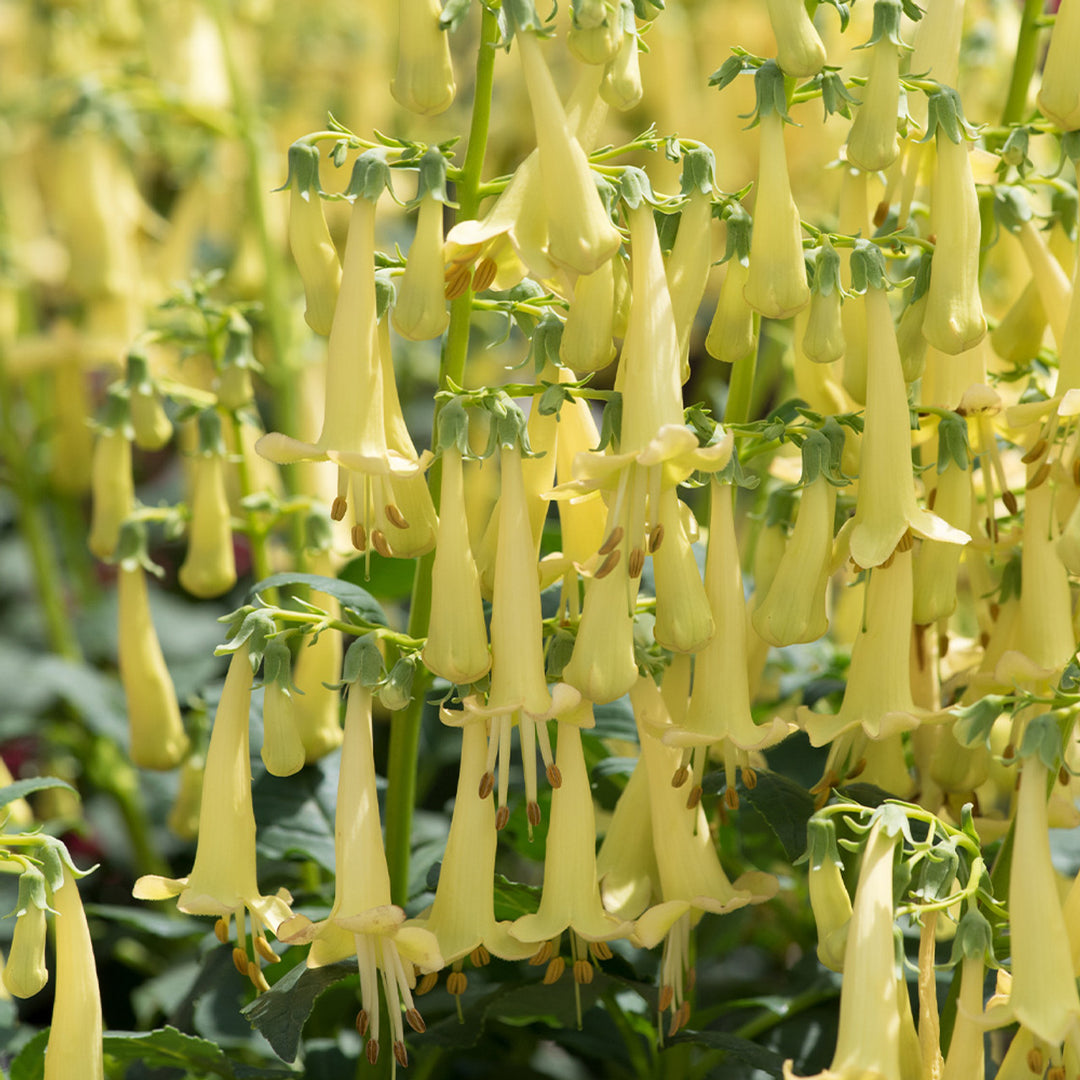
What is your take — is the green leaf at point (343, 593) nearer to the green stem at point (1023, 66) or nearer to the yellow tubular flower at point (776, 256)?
the yellow tubular flower at point (776, 256)

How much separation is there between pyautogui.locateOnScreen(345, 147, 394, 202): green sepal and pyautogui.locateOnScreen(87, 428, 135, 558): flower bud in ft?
2.05

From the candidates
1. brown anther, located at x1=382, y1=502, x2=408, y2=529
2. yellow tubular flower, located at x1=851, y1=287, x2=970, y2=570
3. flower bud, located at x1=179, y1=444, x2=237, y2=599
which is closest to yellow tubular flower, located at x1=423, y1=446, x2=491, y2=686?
brown anther, located at x1=382, y1=502, x2=408, y2=529

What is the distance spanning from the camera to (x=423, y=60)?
0.84 meters

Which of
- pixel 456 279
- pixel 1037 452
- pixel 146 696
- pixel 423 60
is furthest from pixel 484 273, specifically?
pixel 146 696

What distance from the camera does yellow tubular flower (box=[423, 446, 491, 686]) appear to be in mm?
841

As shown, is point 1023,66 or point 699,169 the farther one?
point 1023,66

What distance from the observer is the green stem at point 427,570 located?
865mm

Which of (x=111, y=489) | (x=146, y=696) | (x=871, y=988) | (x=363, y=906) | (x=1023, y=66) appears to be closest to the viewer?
(x=871, y=988)

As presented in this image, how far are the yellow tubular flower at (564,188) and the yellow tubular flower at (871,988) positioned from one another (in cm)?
39

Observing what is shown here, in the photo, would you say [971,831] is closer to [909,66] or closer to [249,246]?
[909,66]

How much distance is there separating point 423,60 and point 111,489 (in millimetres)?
717

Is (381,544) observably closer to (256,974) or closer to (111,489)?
(256,974)

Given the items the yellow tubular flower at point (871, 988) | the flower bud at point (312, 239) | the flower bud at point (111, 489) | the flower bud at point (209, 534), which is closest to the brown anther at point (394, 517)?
the flower bud at point (312, 239)

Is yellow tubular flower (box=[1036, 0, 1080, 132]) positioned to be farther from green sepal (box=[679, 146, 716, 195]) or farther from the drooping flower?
the drooping flower
